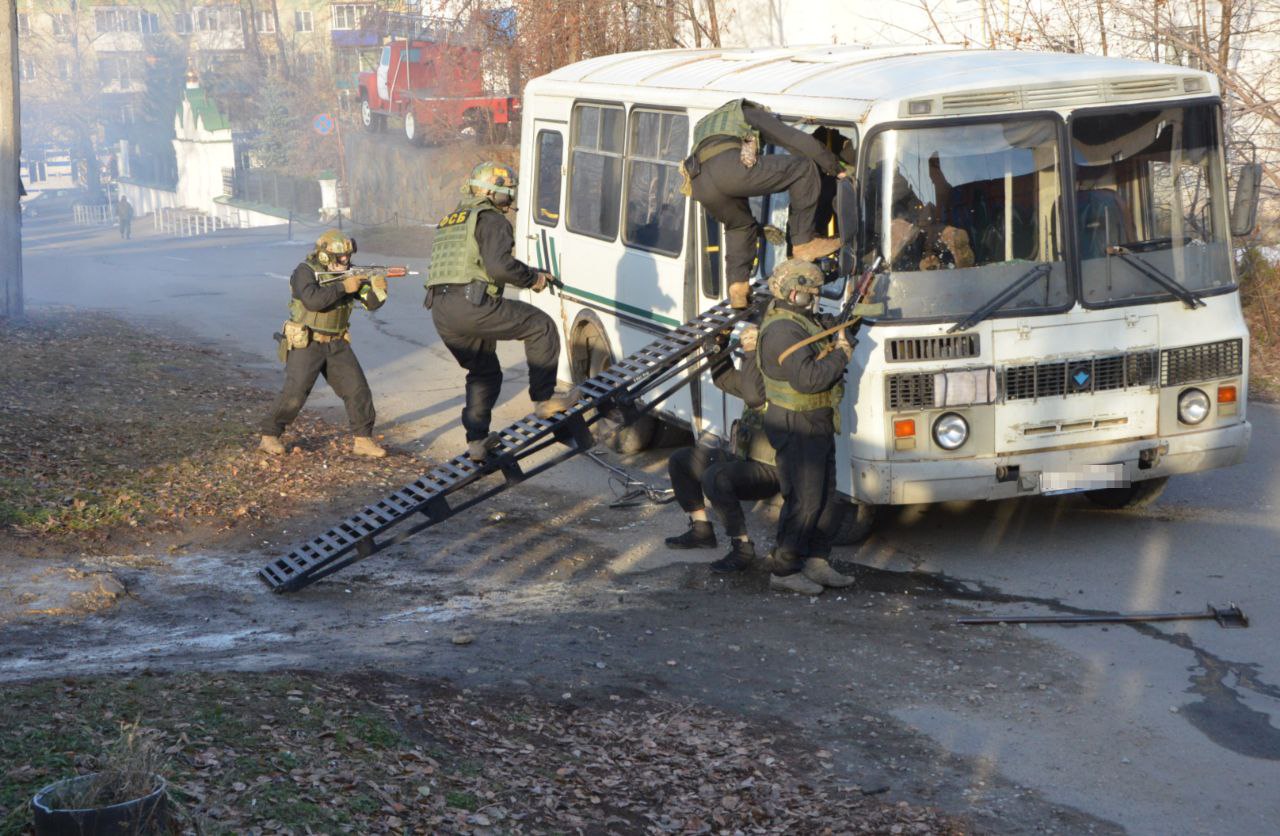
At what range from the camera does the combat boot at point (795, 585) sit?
757 cm

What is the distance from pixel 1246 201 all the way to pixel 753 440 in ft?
10.0

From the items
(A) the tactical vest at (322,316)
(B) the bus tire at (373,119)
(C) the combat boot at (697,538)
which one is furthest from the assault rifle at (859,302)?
(B) the bus tire at (373,119)

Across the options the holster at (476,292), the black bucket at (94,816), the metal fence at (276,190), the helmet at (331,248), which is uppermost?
the metal fence at (276,190)

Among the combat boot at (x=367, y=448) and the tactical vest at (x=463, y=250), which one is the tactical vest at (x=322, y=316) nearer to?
the combat boot at (x=367, y=448)

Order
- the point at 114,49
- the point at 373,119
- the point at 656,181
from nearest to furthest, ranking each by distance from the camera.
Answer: the point at 656,181 < the point at 373,119 < the point at 114,49

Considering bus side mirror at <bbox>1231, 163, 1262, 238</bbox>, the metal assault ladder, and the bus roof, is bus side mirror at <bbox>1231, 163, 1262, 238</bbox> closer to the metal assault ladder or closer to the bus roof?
the bus roof

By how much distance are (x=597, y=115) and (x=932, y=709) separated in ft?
20.6

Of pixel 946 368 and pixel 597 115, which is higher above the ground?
pixel 597 115

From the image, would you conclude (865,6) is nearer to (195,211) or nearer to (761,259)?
(761,259)

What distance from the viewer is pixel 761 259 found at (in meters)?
8.88

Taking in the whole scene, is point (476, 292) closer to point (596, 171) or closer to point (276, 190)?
point (596, 171)

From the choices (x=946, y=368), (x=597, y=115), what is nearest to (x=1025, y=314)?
(x=946, y=368)

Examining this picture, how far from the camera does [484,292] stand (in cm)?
977

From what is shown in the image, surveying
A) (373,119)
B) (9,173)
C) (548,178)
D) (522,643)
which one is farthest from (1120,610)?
(373,119)
